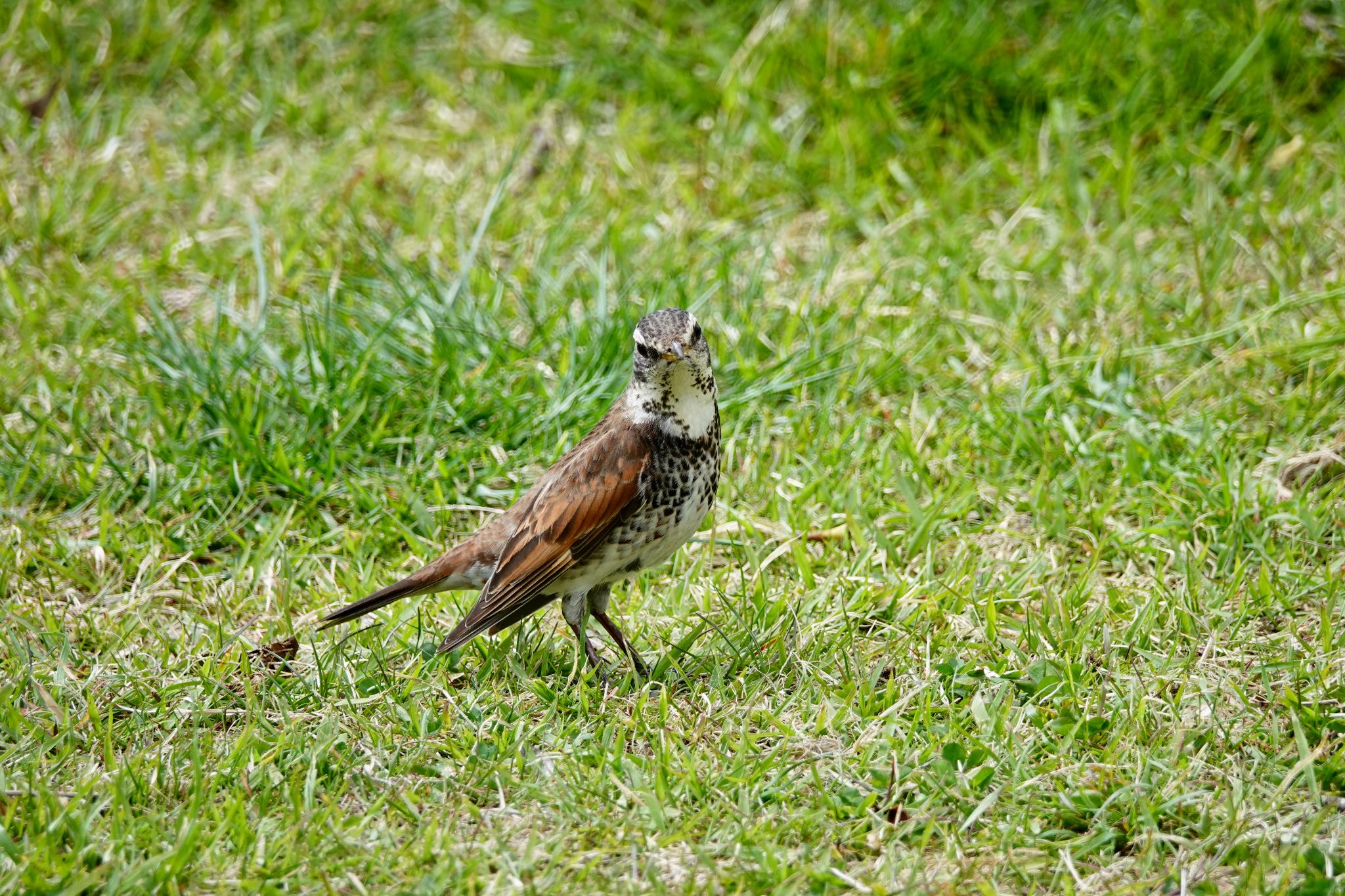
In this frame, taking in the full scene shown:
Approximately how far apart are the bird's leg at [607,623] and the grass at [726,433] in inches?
4.1

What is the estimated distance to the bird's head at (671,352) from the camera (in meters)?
4.27

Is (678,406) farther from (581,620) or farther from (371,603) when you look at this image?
(371,603)

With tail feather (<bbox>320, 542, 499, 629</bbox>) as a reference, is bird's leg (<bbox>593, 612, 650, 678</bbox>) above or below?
below

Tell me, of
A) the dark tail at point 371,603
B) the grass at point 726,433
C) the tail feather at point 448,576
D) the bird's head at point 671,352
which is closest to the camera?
the grass at point 726,433

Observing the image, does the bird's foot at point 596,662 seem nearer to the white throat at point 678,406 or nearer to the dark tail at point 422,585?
the dark tail at point 422,585

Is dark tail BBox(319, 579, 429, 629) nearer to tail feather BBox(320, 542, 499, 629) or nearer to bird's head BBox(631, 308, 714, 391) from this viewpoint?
tail feather BBox(320, 542, 499, 629)

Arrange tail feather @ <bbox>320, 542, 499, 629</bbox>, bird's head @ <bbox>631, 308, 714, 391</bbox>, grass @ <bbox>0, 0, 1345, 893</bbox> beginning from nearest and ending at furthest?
grass @ <bbox>0, 0, 1345, 893</bbox>, bird's head @ <bbox>631, 308, 714, 391</bbox>, tail feather @ <bbox>320, 542, 499, 629</bbox>

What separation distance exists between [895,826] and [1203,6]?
17.8 feet

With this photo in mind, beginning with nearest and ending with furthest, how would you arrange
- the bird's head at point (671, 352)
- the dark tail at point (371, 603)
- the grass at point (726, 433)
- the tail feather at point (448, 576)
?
the grass at point (726, 433)
the bird's head at point (671, 352)
the dark tail at point (371, 603)
the tail feather at point (448, 576)

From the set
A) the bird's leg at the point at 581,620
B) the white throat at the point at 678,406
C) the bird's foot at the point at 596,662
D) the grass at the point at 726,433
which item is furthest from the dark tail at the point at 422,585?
the white throat at the point at 678,406

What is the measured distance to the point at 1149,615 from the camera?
4.56 meters

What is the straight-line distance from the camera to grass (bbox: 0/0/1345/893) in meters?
3.74

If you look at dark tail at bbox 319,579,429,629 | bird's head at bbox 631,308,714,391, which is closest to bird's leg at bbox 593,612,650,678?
dark tail at bbox 319,579,429,629

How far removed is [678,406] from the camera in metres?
4.41
